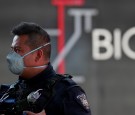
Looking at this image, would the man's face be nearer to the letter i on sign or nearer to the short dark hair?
the short dark hair

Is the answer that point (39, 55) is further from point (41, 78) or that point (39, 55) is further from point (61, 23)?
point (61, 23)

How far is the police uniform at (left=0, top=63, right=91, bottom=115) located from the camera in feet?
10.1

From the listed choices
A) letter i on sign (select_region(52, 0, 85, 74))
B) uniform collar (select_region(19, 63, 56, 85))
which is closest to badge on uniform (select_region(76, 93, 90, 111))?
uniform collar (select_region(19, 63, 56, 85))

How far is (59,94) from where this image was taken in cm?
312

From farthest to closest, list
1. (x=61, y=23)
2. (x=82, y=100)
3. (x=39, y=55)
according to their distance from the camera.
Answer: (x=61, y=23) → (x=39, y=55) → (x=82, y=100)

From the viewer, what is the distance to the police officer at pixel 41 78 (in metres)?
3.09

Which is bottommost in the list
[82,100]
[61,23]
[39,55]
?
[61,23]

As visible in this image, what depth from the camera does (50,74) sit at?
3207 millimetres

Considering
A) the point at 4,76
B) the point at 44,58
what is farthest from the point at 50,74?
the point at 4,76

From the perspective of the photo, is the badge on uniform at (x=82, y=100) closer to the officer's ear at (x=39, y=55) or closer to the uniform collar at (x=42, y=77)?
the uniform collar at (x=42, y=77)

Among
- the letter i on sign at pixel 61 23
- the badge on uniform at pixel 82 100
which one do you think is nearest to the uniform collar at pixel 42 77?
the badge on uniform at pixel 82 100

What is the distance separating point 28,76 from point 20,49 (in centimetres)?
14

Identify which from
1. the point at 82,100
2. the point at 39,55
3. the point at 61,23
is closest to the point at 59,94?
the point at 82,100

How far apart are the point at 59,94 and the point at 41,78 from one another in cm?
13
